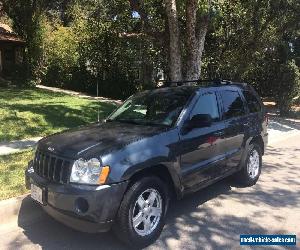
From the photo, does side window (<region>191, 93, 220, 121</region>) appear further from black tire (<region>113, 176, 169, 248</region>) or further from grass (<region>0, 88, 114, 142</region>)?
grass (<region>0, 88, 114, 142</region>)

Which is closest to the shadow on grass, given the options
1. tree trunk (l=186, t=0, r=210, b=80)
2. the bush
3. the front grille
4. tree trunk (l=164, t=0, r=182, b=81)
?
tree trunk (l=164, t=0, r=182, b=81)

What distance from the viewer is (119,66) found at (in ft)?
78.7

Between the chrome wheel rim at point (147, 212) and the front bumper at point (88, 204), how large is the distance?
0.33m

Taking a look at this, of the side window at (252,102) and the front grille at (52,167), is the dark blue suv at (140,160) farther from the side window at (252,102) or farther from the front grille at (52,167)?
the side window at (252,102)

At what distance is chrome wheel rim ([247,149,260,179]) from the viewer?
7109 mm

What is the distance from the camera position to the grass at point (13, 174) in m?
5.91

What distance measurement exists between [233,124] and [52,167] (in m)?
2.92

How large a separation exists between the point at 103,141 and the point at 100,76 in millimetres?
20555

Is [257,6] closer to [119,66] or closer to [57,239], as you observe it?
[119,66]

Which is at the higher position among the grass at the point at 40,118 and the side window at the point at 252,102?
the side window at the point at 252,102

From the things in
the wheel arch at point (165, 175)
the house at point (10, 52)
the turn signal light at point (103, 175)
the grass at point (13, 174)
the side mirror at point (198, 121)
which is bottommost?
the grass at point (13, 174)

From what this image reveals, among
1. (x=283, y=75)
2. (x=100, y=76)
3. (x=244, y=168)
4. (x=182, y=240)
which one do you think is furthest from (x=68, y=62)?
(x=182, y=240)

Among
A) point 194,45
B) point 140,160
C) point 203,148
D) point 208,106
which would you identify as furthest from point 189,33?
point 140,160

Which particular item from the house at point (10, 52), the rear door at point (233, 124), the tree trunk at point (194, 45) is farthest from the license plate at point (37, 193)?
the house at point (10, 52)
